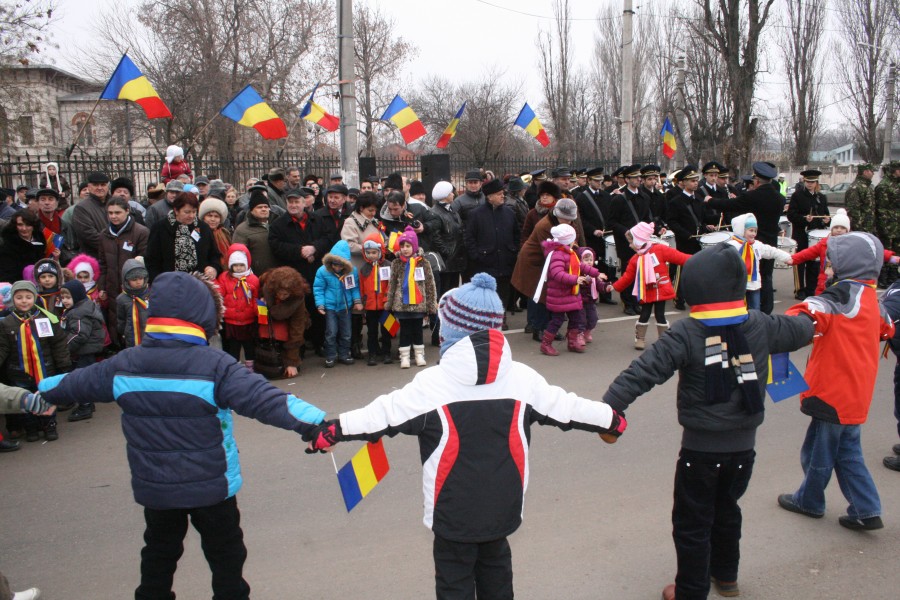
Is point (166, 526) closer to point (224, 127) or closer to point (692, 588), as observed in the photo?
point (692, 588)

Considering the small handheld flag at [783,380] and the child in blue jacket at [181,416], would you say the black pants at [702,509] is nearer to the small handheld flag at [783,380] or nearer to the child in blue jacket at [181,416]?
the small handheld flag at [783,380]

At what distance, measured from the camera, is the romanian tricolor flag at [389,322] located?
8.22m

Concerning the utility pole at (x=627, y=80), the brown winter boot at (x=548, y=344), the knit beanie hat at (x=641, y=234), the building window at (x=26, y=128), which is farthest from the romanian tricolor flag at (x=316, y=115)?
the building window at (x=26, y=128)

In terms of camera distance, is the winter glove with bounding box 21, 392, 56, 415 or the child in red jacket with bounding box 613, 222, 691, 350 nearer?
the winter glove with bounding box 21, 392, 56, 415

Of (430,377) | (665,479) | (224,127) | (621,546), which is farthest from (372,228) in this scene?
(224,127)

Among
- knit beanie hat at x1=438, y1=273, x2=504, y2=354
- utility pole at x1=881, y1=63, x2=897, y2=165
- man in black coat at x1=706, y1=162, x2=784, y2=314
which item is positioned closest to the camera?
knit beanie hat at x1=438, y1=273, x2=504, y2=354

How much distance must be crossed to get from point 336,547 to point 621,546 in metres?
1.64

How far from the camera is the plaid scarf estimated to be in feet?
11.1

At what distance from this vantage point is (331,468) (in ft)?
17.6

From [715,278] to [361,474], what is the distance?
72.4 inches

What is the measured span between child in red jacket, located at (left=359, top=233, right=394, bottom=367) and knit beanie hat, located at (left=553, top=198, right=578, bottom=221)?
7.22 feet

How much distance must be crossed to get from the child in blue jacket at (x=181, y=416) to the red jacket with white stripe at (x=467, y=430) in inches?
18.1

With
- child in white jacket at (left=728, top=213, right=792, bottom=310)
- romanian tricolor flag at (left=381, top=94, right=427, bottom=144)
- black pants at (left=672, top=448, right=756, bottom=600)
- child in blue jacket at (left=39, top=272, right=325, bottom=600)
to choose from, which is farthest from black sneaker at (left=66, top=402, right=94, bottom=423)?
romanian tricolor flag at (left=381, top=94, right=427, bottom=144)

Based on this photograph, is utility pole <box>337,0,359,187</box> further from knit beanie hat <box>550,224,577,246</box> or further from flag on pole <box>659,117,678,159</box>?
flag on pole <box>659,117,678,159</box>
